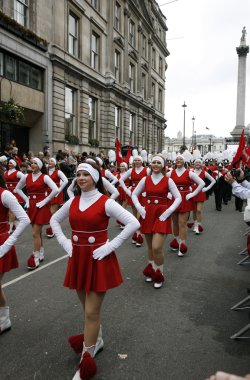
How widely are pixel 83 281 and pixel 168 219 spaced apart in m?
2.64

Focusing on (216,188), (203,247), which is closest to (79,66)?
(216,188)

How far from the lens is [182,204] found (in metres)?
7.74

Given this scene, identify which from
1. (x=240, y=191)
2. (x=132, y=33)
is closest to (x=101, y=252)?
(x=240, y=191)

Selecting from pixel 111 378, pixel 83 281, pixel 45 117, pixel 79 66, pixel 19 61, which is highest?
pixel 79 66

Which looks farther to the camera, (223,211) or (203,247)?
(223,211)

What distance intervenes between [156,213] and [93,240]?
2529 mm

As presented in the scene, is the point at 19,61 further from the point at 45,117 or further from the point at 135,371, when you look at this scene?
the point at 135,371

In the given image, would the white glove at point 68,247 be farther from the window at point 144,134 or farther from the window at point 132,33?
the window at point 144,134

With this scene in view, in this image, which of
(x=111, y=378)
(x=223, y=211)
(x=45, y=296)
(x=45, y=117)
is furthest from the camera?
(x=45, y=117)

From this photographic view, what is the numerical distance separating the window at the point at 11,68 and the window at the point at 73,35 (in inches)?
238

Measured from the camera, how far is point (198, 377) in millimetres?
3135

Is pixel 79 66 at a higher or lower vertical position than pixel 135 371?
higher

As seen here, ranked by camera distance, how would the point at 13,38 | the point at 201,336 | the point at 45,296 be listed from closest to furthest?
the point at 201,336, the point at 45,296, the point at 13,38

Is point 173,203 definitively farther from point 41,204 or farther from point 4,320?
point 4,320
